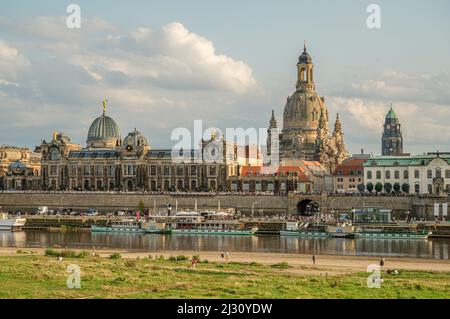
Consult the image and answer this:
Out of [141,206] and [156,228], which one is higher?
[141,206]

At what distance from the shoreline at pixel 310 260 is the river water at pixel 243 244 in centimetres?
350

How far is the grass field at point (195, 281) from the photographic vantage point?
41.8m

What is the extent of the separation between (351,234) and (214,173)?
42.9 m

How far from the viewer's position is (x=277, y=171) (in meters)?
128

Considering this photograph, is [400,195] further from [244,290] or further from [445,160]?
[244,290]

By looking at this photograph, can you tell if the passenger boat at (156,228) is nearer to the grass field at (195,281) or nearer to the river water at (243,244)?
the river water at (243,244)

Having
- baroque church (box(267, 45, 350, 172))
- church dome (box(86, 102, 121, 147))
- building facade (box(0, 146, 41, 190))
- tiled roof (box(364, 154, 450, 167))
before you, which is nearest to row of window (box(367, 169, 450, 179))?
tiled roof (box(364, 154, 450, 167))

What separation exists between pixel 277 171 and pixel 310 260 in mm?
63206

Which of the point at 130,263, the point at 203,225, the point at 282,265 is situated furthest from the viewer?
the point at 203,225

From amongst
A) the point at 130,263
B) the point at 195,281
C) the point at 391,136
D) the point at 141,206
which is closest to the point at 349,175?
the point at 141,206

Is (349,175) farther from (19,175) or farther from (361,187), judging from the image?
(19,175)

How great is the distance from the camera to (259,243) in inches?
3346

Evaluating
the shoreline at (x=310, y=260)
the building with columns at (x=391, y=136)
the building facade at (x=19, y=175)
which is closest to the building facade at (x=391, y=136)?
the building with columns at (x=391, y=136)
